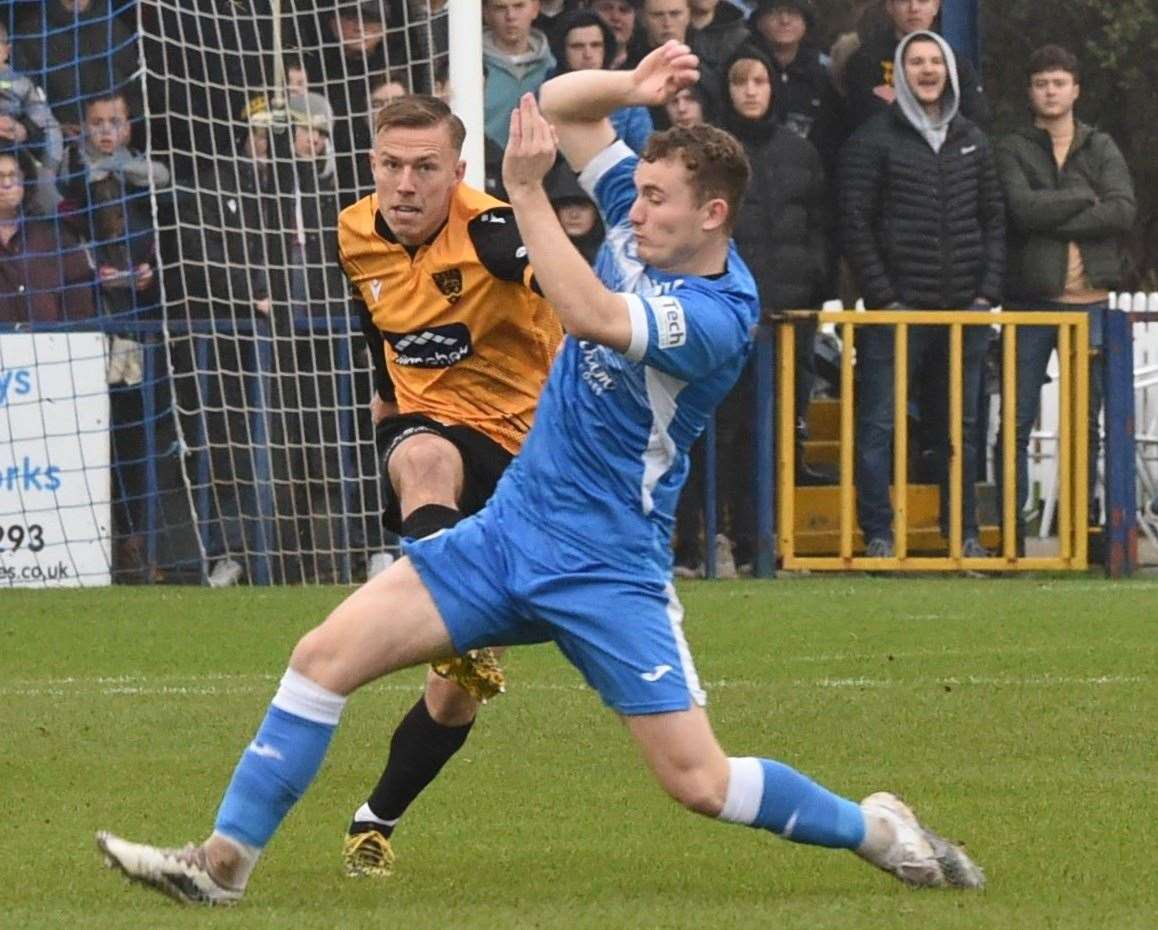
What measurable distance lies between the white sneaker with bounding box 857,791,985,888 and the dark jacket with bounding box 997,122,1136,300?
29.6ft

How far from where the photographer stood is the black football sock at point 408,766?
6520 mm

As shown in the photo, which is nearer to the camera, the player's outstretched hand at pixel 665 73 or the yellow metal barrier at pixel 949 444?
the player's outstretched hand at pixel 665 73

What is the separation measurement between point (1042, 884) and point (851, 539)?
861cm

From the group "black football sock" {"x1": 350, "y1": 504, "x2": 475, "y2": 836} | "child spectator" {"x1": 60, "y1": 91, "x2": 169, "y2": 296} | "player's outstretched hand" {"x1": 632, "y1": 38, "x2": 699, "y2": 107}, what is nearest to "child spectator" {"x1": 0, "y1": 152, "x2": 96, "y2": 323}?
"child spectator" {"x1": 60, "y1": 91, "x2": 169, "y2": 296}

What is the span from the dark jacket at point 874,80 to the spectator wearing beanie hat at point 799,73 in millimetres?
100

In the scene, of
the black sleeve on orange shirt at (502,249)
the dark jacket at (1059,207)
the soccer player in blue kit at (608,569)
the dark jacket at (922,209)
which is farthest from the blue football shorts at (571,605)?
the dark jacket at (1059,207)

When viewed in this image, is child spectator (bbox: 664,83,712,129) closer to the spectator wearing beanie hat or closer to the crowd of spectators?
the crowd of spectators

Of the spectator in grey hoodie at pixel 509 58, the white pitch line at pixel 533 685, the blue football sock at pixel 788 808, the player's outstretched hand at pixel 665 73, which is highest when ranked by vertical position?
the spectator in grey hoodie at pixel 509 58

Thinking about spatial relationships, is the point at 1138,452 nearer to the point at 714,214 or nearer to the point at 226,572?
the point at 226,572

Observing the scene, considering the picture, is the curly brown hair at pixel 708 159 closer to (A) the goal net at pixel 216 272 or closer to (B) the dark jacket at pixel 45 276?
(A) the goal net at pixel 216 272

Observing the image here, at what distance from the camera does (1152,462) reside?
1852cm

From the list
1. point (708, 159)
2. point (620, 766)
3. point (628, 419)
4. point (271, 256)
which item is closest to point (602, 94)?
point (708, 159)

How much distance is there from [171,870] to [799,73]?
10088mm

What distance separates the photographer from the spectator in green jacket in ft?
48.1
